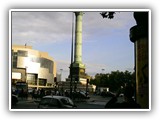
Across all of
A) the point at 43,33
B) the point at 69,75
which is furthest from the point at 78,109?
the point at 43,33

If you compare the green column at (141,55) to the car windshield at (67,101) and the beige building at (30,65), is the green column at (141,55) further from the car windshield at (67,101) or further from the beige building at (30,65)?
the beige building at (30,65)

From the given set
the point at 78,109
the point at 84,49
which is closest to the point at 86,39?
the point at 84,49

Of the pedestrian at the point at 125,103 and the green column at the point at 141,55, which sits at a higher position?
the green column at the point at 141,55

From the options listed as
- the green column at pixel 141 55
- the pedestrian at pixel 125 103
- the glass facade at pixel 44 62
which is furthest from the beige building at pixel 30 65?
the green column at pixel 141 55

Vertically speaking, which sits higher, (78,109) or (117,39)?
(117,39)

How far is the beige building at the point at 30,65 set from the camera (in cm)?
940

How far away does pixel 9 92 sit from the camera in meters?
9.33

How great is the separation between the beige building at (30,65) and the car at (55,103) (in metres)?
0.24

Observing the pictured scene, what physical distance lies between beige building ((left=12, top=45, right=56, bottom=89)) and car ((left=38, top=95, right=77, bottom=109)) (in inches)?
9.4

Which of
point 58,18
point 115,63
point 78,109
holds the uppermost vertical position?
point 58,18

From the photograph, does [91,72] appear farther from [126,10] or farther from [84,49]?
[126,10]

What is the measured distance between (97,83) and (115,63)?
487mm

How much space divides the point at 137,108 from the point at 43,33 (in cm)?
165
